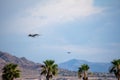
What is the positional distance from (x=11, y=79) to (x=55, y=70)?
1346 cm

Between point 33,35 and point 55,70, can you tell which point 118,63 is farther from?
point 33,35

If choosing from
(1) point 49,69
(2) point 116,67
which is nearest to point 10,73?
(1) point 49,69

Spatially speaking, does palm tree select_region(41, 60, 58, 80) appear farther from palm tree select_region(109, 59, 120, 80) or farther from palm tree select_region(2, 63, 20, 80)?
palm tree select_region(109, 59, 120, 80)

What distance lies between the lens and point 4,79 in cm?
8538

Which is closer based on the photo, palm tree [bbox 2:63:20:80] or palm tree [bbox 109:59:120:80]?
palm tree [bbox 2:63:20:80]

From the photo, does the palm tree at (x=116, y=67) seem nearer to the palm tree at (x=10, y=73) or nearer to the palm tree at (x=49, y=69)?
the palm tree at (x=49, y=69)

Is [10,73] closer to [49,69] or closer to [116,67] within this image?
[49,69]

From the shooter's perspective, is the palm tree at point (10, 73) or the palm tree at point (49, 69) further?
the palm tree at point (49, 69)

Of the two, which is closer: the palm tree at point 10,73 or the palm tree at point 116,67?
the palm tree at point 10,73

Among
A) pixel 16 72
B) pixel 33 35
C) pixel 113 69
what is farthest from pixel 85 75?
pixel 33 35

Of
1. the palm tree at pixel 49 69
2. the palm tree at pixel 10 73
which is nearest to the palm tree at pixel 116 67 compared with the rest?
the palm tree at pixel 49 69

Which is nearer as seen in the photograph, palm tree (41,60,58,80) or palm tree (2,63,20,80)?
palm tree (2,63,20,80)

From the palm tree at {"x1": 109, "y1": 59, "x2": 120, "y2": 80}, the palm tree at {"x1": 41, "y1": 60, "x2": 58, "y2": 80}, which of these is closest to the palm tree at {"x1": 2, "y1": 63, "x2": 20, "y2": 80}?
the palm tree at {"x1": 41, "y1": 60, "x2": 58, "y2": 80}

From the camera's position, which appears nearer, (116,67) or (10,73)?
(10,73)
